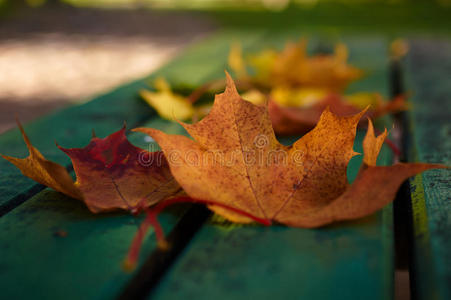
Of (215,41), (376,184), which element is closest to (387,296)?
(376,184)

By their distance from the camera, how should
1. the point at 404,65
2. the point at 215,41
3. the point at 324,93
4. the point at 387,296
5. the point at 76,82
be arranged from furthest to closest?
the point at 76,82
the point at 215,41
the point at 404,65
the point at 324,93
the point at 387,296

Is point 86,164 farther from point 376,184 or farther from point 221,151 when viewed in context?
point 376,184

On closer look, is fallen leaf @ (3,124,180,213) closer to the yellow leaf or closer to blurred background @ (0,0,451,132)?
the yellow leaf

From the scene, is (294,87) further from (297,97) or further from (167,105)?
(167,105)

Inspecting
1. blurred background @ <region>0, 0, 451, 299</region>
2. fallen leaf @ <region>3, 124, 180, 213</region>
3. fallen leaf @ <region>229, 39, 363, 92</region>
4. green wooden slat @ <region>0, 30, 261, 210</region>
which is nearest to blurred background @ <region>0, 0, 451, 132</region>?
blurred background @ <region>0, 0, 451, 299</region>

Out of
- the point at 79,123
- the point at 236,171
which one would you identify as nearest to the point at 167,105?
the point at 79,123

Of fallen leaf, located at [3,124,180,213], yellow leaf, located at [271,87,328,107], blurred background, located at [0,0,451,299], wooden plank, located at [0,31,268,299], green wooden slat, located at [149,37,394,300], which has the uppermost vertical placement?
fallen leaf, located at [3,124,180,213]
